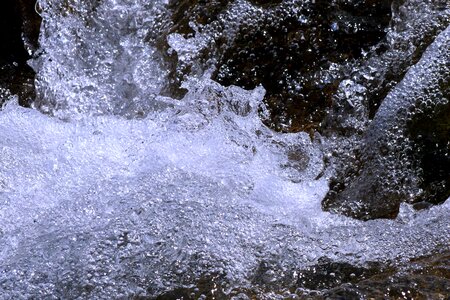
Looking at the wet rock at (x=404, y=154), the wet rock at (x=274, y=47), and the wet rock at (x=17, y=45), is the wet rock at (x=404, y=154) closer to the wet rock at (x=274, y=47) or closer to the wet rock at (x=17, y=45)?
the wet rock at (x=274, y=47)

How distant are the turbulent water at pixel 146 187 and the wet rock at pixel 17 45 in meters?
0.06

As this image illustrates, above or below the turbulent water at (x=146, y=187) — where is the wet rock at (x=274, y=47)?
above

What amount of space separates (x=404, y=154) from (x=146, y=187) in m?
0.95

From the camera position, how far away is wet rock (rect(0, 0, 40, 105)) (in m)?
2.56

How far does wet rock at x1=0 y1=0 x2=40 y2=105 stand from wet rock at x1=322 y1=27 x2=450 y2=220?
1218 millimetres

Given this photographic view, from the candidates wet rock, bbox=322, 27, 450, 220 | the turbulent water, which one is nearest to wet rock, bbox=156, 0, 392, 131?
the turbulent water

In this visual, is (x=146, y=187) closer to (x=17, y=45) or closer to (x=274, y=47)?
(x=274, y=47)

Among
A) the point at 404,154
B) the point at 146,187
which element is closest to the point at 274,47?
the point at 404,154

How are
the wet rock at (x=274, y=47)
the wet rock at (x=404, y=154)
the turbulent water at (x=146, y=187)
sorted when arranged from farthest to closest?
the wet rock at (x=274, y=47), the wet rock at (x=404, y=154), the turbulent water at (x=146, y=187)

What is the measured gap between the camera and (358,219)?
2.18 meters

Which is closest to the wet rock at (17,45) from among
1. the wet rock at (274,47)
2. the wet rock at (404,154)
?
the wet rock at (274,47)

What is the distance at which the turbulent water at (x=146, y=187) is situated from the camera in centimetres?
170

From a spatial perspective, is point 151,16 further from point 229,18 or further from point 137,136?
point 137,136

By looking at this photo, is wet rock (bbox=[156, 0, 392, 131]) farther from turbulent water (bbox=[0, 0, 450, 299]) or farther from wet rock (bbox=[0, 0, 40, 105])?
wet rock (bbox=[0, 0, 40, 105])
